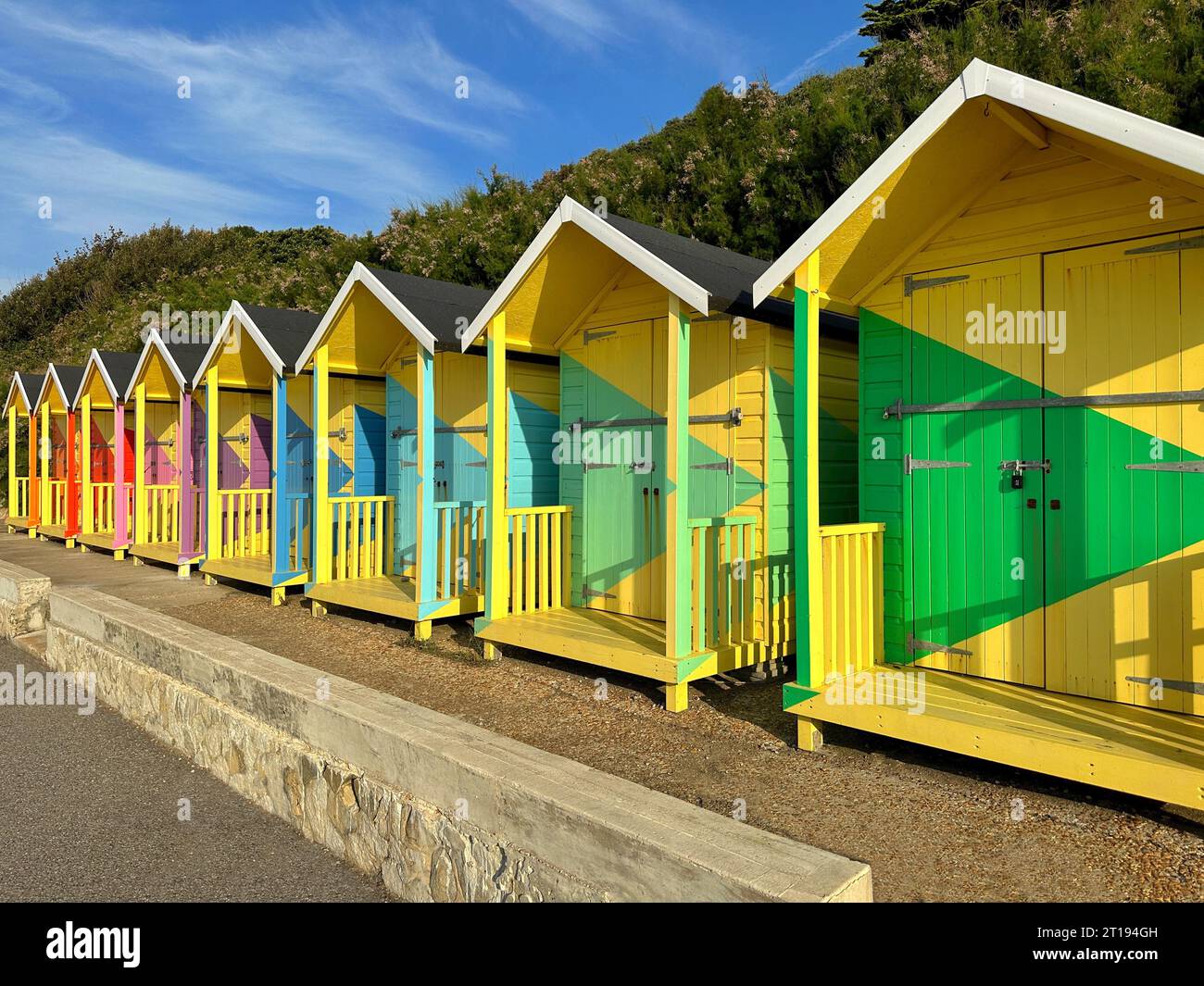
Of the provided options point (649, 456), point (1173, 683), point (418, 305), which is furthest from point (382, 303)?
point (1173, 683)

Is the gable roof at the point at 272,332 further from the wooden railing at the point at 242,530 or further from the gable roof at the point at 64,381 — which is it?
the gable roof at the point at 64,381

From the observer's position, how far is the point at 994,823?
12.0ft

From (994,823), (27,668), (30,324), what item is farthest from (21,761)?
(30,324)

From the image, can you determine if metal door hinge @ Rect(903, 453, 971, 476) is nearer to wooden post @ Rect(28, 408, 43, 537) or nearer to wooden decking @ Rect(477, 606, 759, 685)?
wooden decking @ Rect(477, 606, 759, 685)

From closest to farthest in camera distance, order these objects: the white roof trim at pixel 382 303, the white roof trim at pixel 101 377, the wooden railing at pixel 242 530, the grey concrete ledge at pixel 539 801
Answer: the grey concrete ledge at pixel 539 801
the white roof trim at pixel 382 303
the wooden railing at pixel 242 530
the white roof trim at pixel 101 377

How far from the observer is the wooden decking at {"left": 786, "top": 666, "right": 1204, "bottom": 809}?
3.50 m

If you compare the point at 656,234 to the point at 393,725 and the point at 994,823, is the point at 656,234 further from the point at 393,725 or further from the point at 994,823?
the point at 994,823

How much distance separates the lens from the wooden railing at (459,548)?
749 cm

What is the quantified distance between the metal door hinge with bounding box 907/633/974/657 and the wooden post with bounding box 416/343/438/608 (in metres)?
3.99

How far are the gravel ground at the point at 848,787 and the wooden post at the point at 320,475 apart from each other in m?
2.16

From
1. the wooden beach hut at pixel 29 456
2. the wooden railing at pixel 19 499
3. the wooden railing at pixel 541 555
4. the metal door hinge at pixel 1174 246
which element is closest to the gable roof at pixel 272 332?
the wooden railing at pixel 541 555

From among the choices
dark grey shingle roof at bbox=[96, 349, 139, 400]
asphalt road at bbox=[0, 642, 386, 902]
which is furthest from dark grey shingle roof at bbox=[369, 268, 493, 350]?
dark grey shingle roof at bbox=[96, 349, 139, 400]

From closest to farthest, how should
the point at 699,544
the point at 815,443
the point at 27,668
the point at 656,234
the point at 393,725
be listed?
1. the point at 393,725
2. the point at 815,443
3. the point at 699,544
4. the point at 656,234
5. the point at 27,668
